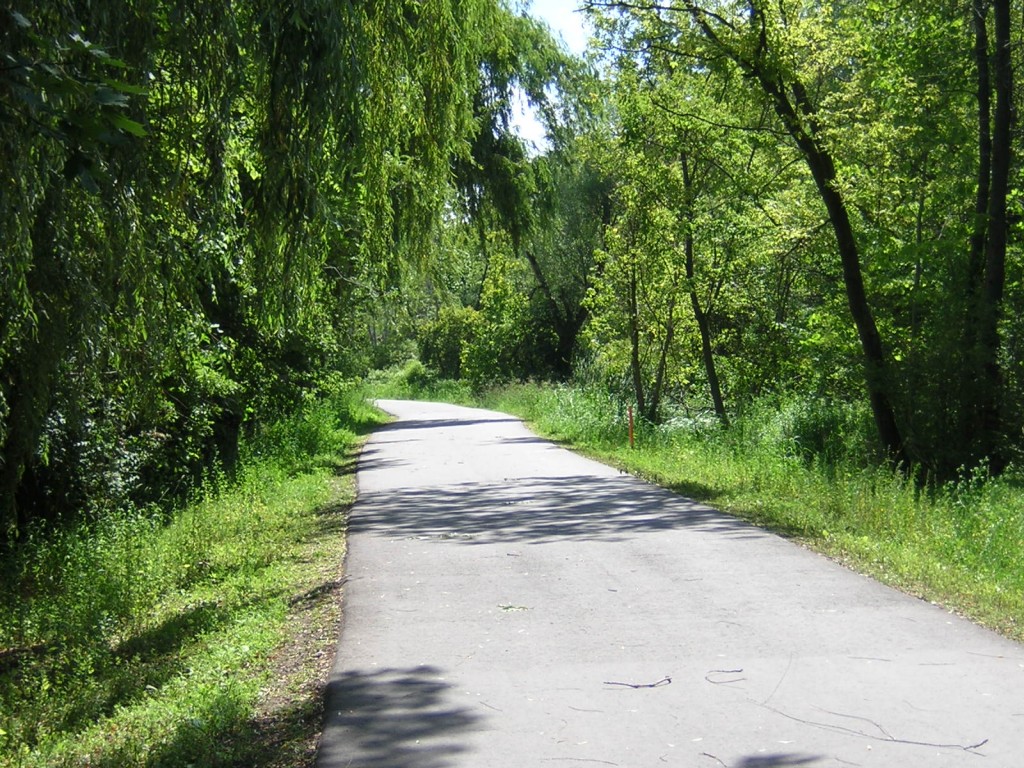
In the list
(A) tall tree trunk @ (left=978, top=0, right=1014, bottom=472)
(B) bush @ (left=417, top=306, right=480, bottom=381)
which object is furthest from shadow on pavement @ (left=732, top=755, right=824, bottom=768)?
(B) bush @ (left=417, top=306, right=480, bottom=381)

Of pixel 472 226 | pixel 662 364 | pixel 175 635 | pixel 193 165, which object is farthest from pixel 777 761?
pixel 662 364

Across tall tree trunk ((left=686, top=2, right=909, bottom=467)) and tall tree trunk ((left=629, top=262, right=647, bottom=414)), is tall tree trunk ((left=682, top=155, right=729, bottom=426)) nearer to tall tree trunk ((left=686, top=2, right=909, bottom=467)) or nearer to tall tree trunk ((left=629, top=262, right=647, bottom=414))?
tall tree trunk ((left=629, top=262, right=647, bottom=414))

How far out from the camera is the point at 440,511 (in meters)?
14.7

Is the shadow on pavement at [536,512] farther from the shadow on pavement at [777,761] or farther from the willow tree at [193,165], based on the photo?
the shadow on pavement at [777,761]

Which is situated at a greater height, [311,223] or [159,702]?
[311,223]

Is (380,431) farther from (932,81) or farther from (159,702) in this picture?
(159,702)

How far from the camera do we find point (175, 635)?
8.95 meters

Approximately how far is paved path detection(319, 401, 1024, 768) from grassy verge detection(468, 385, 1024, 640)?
0.50m

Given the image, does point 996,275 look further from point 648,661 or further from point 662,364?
point 648,661

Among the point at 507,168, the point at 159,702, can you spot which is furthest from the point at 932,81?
the point at 159,702

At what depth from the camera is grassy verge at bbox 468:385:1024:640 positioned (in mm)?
9102

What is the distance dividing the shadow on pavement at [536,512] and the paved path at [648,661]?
14cm

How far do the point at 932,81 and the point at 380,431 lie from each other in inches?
757

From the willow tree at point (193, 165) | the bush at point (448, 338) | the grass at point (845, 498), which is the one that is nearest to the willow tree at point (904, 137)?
the grass at point (845, 498)
